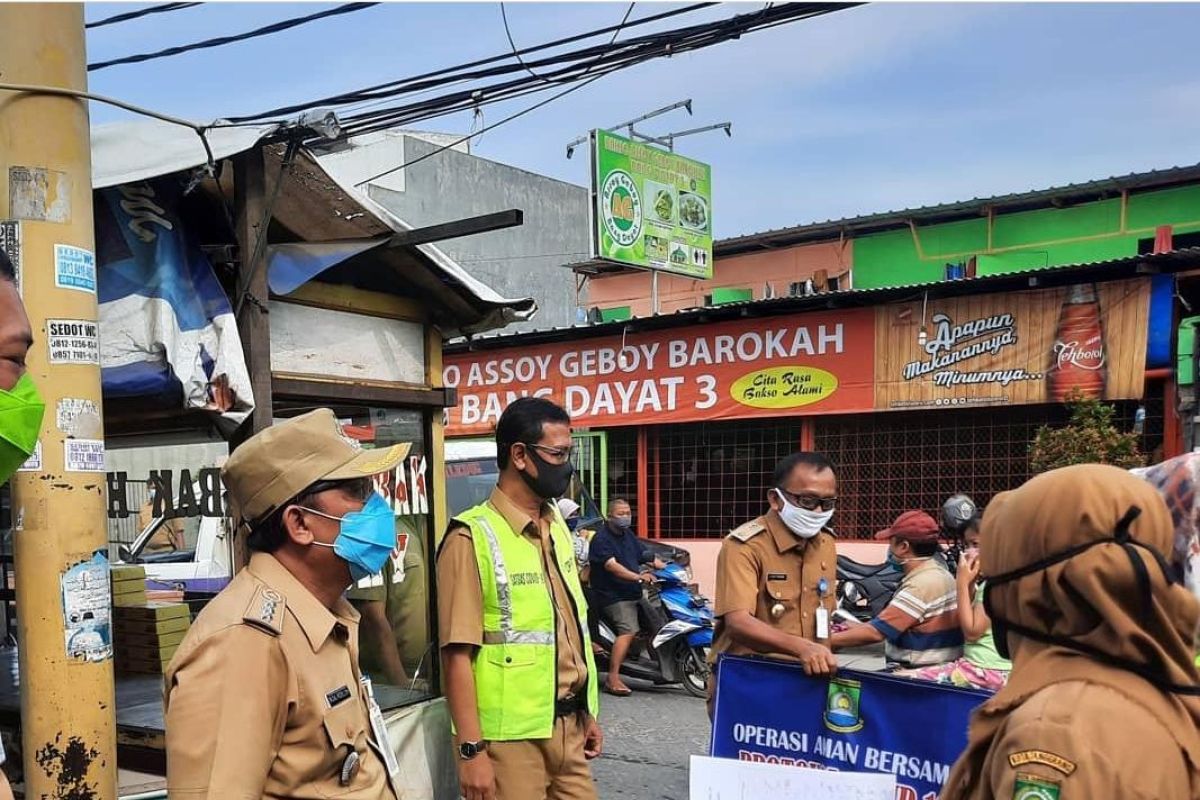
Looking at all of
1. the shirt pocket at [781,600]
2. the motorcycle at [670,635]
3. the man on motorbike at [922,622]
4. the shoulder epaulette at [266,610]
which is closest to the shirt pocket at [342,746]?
the shoulder epaulette at [266,610]

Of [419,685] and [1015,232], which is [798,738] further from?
[1015,232]

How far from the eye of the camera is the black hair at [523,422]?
349cm

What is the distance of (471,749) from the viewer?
10.1ft

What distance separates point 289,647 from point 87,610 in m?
0.97

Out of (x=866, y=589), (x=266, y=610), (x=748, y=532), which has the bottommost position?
(x=866, y=589)

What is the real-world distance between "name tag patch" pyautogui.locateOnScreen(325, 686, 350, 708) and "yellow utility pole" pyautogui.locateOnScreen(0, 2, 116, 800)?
954 millimetres

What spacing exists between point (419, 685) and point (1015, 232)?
12282 mm

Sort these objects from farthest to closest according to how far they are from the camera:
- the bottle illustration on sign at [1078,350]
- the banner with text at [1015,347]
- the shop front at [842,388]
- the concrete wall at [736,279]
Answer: the concrete wall at [736,279]
the shop front at [842,388]
the bottle illustration on sign at [1078,350]
the banner with text at [1015,347]

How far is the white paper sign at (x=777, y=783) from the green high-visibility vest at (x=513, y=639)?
21.1 inches

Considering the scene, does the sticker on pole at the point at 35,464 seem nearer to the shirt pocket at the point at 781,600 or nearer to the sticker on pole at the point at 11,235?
the sticker on pole at the point at 11,235

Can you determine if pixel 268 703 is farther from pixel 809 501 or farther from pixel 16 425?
pixel 809 501

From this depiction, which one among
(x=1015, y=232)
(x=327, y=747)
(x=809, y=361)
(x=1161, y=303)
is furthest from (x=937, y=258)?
(x=327, y=747)

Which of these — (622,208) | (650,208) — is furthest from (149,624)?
(650,208)

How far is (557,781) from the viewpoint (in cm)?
328
